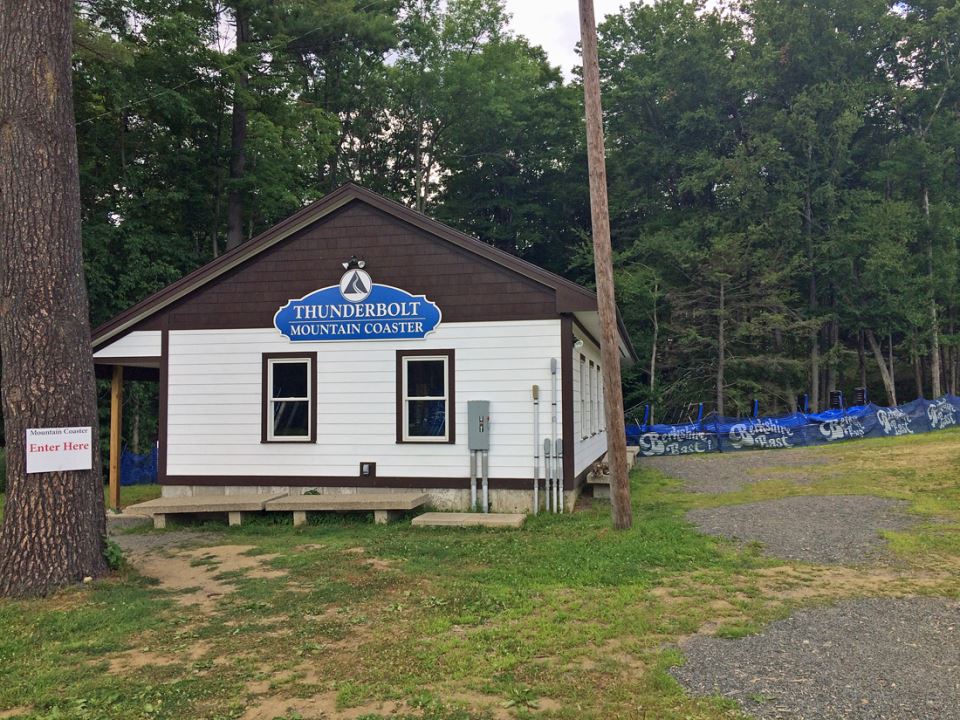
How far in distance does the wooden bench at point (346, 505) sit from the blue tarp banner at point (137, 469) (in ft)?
36.7

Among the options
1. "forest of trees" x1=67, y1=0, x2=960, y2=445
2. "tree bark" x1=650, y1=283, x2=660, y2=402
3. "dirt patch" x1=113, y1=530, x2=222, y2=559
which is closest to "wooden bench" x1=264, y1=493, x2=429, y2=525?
"dirt patch" x1=113, y1=530, x2=222, y2=559

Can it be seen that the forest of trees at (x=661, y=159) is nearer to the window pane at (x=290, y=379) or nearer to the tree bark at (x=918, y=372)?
the tree bark at (x=918, y=372)

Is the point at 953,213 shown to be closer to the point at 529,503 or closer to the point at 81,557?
the point at 529,503

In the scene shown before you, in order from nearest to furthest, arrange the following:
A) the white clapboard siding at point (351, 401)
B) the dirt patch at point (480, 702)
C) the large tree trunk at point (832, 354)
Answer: the dirt patch at point (480, 702)
the white clapboard siding at point (351, 401)
the large tree trunk at point (832, 354)

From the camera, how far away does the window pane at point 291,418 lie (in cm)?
1227

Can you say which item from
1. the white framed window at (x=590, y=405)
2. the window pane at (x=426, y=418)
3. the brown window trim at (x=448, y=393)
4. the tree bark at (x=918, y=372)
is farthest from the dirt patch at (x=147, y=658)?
Answer: the tree bark at (x=918, y=372)

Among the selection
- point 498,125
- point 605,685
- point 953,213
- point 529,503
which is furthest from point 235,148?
point 953,213

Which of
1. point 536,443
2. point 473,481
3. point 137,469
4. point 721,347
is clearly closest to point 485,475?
point 473,481

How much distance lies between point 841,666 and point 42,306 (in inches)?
302

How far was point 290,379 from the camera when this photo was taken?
12.4m

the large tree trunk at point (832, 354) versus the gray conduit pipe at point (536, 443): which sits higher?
the large tree trunk at point (832, 354)

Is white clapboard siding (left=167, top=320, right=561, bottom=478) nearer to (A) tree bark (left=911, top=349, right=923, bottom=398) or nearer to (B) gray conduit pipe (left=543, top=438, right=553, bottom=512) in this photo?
(B) gray conduit pipe (left=543, top=438, right=553, bottom=512)

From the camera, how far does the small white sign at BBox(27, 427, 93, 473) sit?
266 inches

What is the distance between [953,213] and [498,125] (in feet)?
74.7
